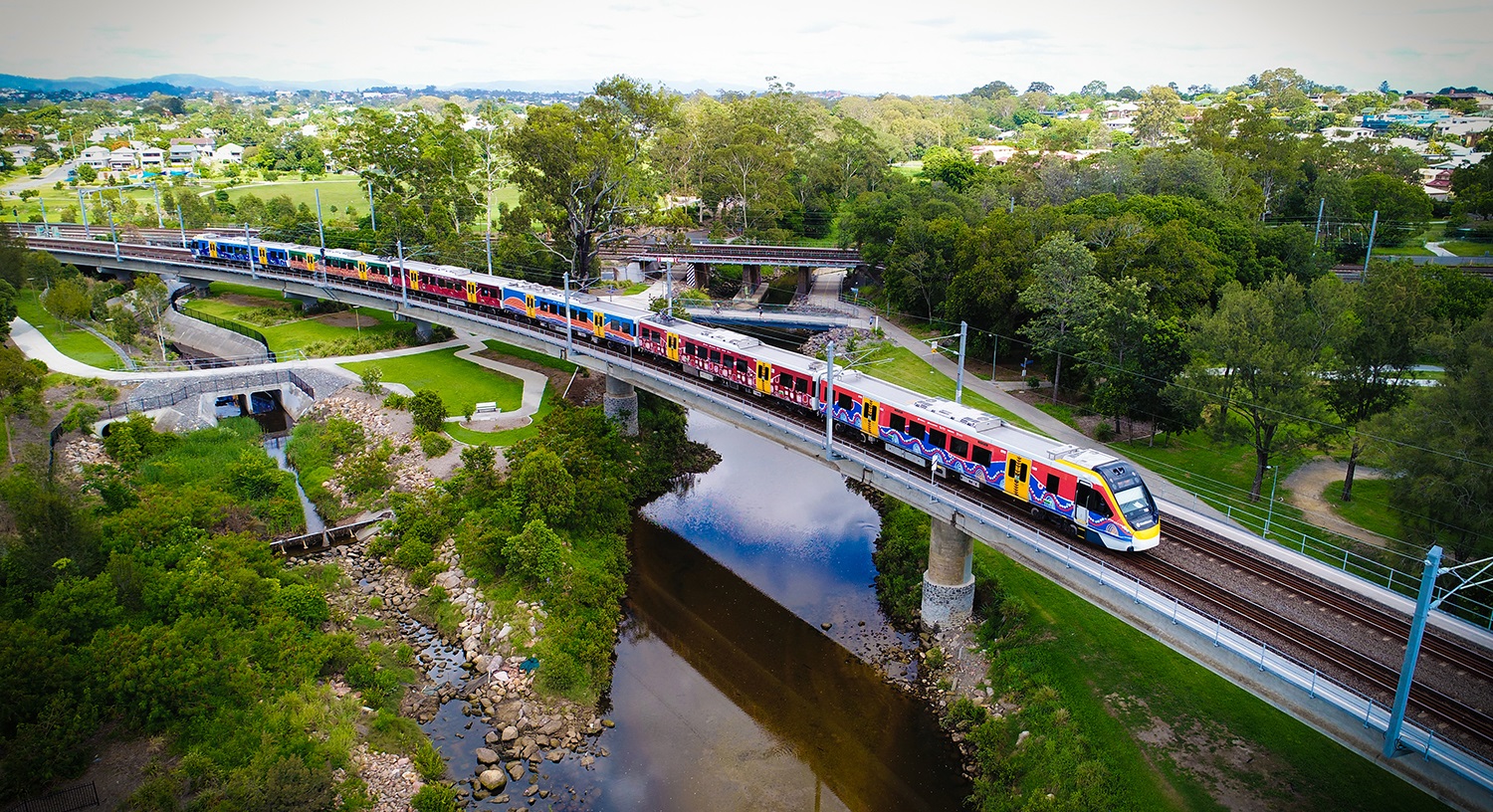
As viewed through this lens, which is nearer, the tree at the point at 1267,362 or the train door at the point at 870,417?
the train door at the point at 870,417

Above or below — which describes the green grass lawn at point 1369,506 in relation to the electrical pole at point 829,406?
below

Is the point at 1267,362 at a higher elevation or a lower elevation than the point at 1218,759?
higher

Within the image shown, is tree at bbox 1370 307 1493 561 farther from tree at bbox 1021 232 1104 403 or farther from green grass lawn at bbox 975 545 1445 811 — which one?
tree at bbox 1021 232 1104 403

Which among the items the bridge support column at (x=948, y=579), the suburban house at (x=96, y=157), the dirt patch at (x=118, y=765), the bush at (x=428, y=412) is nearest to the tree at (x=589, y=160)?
the bush at (x=428, y=412)

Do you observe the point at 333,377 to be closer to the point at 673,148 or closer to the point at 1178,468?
the point at 1178,468

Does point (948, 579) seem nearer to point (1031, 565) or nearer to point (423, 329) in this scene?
point (1031, 565)

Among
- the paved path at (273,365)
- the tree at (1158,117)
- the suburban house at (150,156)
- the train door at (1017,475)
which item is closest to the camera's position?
the train door at (1017,475)

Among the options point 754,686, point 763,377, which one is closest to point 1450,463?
point 754,686

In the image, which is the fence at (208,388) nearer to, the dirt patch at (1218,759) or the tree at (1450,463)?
the dirt patch at (1218,759)
